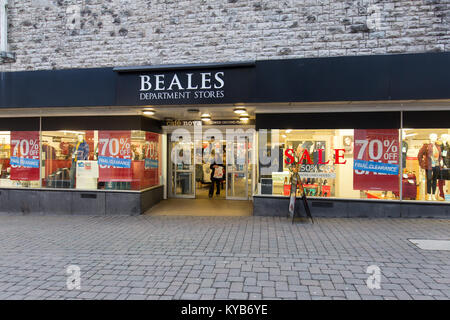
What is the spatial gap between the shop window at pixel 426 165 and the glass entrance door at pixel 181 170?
6.95 metres

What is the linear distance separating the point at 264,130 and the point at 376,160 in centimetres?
311

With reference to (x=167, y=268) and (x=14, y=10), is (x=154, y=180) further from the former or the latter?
(x=14, y=10)

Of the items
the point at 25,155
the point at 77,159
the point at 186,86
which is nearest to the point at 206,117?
the point at 186,86

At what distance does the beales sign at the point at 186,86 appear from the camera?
726 cm

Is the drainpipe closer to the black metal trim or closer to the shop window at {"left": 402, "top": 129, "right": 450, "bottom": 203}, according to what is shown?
the black metal trim

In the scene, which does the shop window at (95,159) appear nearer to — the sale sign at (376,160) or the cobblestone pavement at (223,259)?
the cobblestone pavement at (223,259)

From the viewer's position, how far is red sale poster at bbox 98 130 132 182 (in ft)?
28.7

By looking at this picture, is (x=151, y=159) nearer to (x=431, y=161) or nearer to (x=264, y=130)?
(x=264, y=130)

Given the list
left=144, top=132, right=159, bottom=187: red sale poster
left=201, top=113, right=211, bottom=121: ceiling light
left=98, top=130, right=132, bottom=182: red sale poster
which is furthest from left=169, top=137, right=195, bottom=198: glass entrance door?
left=98, top=130, right=132, bottom=182: red sale poster

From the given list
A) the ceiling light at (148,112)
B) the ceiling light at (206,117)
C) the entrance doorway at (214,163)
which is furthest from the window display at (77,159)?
the ceiling light at (206,117)

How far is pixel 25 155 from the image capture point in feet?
30.6

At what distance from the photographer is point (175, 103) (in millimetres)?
7488

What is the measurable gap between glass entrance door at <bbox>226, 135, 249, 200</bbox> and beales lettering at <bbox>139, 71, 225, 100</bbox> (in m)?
3.75

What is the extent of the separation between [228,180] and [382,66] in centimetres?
624
